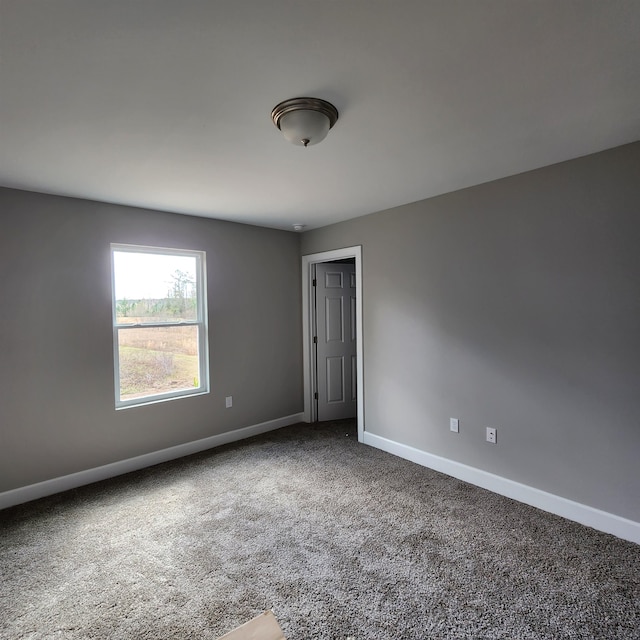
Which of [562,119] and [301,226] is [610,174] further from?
[301,226]

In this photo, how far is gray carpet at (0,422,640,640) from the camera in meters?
1.75

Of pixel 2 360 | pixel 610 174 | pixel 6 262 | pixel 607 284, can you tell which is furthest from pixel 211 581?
pixel 610 174

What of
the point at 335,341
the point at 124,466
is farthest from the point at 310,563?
the point at 335,341

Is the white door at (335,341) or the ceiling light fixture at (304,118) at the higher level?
the ceiling light fixture at (304,118)

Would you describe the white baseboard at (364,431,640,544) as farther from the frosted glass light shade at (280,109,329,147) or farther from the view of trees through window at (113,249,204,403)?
the frosted glass light shade at (280,109,329,147)

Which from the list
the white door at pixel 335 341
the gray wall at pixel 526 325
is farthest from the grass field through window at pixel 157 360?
the gray wall at pixel 526 325

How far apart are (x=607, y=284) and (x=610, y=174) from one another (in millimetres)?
674

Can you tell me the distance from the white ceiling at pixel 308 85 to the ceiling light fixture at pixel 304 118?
0.05 metres

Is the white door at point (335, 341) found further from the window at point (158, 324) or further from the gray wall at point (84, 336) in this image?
the window at point (158, 324)

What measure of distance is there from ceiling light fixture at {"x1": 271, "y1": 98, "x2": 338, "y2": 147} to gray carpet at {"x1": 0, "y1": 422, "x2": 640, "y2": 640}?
7.49 ft

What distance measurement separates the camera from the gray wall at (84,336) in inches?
113

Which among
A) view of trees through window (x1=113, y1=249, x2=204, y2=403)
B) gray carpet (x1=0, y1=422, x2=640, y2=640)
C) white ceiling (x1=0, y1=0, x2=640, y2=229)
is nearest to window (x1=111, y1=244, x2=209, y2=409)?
view of trees through window (x1=113, y1=249, x2=204, y2=403)

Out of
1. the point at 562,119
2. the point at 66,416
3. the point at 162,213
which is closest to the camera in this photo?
the point at 562,119

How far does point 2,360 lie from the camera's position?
9.18ft
